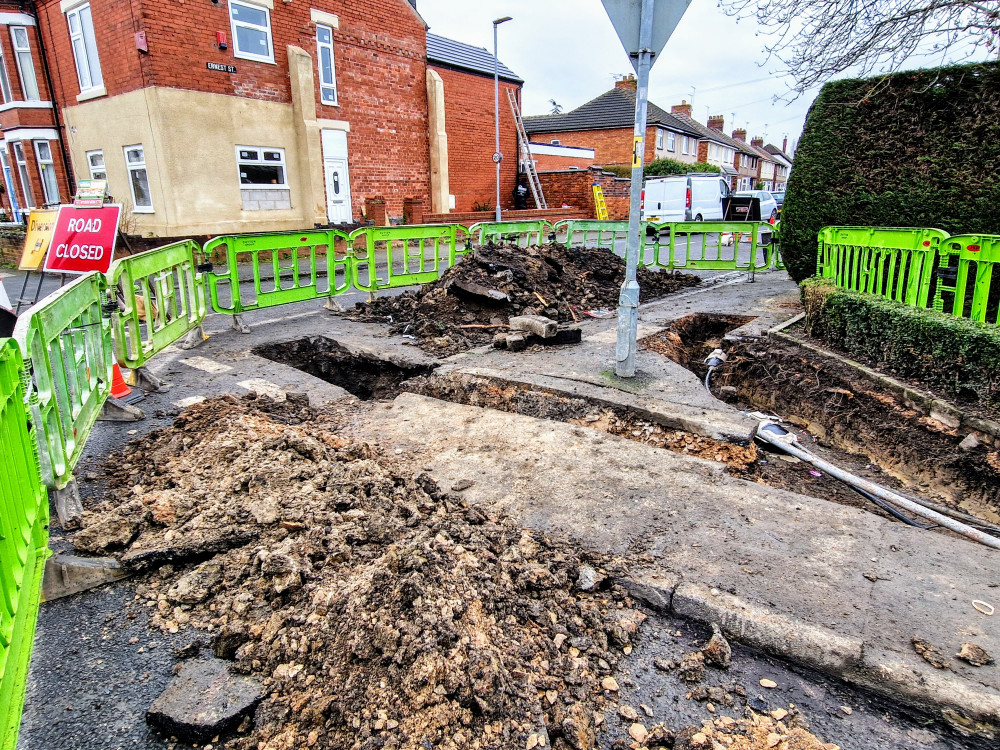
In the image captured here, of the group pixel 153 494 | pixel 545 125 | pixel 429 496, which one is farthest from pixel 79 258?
pixel 545 125

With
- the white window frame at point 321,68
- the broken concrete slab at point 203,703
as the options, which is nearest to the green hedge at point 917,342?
the broken concrete slab at point 203,703

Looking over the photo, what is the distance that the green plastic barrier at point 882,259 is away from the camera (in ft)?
20.8

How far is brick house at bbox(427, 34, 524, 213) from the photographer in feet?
72.3

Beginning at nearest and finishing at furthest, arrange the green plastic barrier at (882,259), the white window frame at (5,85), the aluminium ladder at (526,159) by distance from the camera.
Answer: the green plastic barrier at (882,259) < the white window frame at (5,85) < the aluminium ladder at (526,159)

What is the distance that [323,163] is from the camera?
18.5m

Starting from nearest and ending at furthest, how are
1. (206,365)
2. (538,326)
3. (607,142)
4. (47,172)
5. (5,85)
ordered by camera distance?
(206,365) → (538,326) → (47,172) → (5,85) → (607,142)

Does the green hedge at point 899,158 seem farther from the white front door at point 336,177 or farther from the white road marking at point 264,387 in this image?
the white front door at point 336,177

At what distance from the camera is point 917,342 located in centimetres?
557

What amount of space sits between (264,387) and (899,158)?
938cm

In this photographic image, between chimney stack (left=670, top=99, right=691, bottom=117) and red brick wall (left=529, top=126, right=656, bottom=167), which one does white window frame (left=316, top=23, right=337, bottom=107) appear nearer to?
red brick wall (left=529, top=126, right=656, bottom=167)

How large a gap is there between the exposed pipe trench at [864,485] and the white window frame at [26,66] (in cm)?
2346

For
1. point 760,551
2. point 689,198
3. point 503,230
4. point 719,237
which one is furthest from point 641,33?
point 689,198

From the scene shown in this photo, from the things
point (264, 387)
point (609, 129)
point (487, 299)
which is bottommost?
point (264, 387)

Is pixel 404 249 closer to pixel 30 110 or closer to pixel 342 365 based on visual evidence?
pixel 342 365
